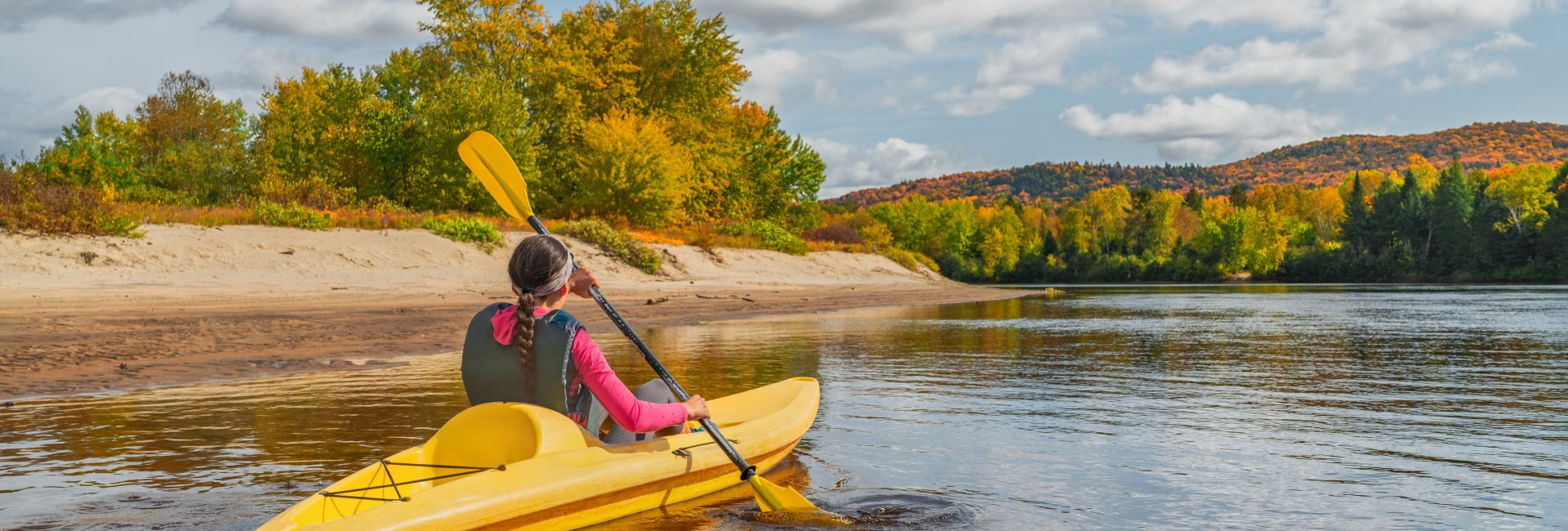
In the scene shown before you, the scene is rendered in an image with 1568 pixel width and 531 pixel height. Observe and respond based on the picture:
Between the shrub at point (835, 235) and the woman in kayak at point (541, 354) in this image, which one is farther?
the shrub at point (835, 235)

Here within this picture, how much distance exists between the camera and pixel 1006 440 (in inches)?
286

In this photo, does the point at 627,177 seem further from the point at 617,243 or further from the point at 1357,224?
the point at 1357,224

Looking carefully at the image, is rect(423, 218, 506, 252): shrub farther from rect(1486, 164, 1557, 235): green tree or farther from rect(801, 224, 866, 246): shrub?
rect(1486, 164, 1557, 235): green tree

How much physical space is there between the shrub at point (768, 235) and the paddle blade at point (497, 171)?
30445 millimetres

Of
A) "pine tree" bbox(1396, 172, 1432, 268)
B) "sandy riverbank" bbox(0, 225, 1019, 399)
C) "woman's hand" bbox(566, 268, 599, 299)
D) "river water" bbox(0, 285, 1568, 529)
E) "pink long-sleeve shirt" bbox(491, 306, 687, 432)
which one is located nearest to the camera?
"pink long-sleeve shirt" bbox(491, 306, 687, 432)

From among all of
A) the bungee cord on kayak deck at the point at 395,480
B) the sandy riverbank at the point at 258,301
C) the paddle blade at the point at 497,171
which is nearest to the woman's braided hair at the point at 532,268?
the bungee cord on kayak deck at the point at 395,480

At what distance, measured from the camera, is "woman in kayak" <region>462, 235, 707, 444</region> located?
4449 mm

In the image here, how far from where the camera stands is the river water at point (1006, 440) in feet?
17.3

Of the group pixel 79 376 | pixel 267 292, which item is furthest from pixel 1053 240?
pixel 79 376

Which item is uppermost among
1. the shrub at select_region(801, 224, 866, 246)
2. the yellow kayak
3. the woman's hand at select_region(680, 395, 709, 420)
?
the shrub at select_region(801, 224, 866, 246)

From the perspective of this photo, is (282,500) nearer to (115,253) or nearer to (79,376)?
(79,376)

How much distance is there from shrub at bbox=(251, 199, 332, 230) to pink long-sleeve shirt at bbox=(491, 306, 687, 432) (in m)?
20.0

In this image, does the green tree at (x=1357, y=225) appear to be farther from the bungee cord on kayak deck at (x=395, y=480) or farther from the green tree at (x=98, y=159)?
the bungee cord on kayak deck at (x=395, y=480)

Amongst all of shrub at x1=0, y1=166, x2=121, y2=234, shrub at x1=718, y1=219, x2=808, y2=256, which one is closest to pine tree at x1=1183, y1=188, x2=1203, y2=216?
shrub at x1=718, y1=219, x2=808, y2=256
